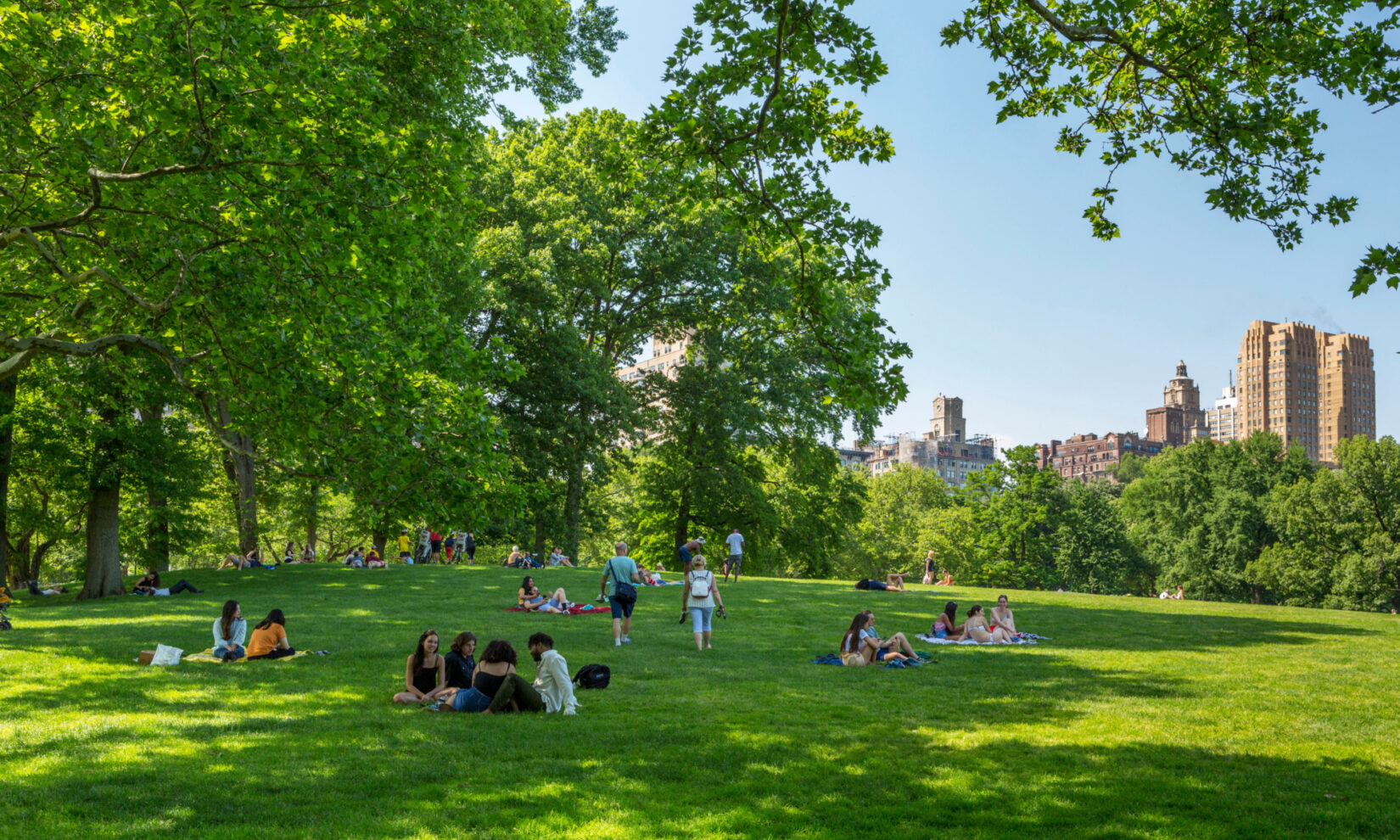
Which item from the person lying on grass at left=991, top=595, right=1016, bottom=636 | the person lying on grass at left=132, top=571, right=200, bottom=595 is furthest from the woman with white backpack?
the person lying on grass at left=132, top=571, right=200, bottom=595

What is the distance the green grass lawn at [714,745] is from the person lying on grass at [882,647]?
36.2 inches

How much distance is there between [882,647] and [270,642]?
10587mm

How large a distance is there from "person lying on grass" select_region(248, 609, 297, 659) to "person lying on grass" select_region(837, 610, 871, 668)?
9.48m

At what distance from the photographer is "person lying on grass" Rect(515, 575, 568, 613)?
23047 mm

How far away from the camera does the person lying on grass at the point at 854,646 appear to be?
16.1 m

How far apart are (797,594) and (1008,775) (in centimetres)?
1937

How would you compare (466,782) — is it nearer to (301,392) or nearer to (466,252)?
(301,392)

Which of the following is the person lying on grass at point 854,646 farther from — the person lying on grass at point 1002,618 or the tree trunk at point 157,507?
the tree trunk at point 157,507

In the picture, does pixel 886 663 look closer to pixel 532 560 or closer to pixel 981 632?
pixel 981 632

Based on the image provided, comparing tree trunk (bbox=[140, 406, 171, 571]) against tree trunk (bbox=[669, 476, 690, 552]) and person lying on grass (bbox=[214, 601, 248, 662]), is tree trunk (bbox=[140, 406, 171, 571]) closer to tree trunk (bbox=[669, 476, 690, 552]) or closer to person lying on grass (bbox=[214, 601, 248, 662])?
person lying on grass (bbox=[214, 601, 248, 662])

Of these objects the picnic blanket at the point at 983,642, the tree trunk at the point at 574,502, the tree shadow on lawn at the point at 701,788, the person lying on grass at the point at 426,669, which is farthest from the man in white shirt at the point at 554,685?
the tree trunk at the point at 574,502

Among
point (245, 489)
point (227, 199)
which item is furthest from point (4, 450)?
point (227, 199)

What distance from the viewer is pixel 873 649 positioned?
16.4 metres

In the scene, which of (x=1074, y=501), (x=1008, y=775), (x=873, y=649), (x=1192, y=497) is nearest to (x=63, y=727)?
(x=1008, y=775)
